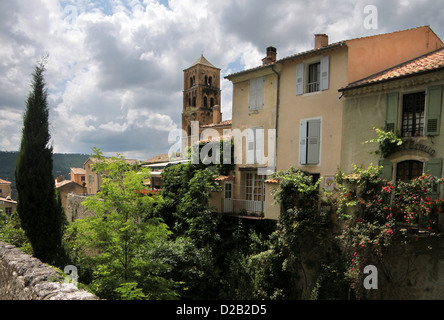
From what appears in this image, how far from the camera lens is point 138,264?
10.0 meters

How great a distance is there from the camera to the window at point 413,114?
33.5 feet

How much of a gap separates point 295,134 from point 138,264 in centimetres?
888

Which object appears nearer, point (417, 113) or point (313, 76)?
point (417, 113)

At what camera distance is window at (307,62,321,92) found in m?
13.7

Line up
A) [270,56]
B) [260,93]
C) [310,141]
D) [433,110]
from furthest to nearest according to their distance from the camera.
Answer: [270,56], [260,93], [310,141], [433,110]

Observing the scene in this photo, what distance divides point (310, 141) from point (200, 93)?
42925mm

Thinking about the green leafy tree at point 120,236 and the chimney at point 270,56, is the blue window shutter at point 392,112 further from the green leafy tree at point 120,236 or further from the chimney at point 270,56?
the chimney at point 270,56

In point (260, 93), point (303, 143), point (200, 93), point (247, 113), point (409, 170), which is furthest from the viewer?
point (200, 93)

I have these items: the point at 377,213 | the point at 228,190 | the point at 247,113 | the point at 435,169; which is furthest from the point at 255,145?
the point at 435,169

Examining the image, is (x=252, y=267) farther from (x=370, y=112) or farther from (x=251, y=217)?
(x=370, y=112)

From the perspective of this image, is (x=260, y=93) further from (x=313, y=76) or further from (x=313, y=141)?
(x=313, y=141)

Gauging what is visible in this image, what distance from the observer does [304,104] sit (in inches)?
548

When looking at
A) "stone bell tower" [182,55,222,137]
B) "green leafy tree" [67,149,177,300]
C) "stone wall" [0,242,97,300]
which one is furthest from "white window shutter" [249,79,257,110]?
"stone bell tower" [182,55,222,137]

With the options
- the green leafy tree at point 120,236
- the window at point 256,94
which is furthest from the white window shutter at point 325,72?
the green leafy tree at point 120,236
